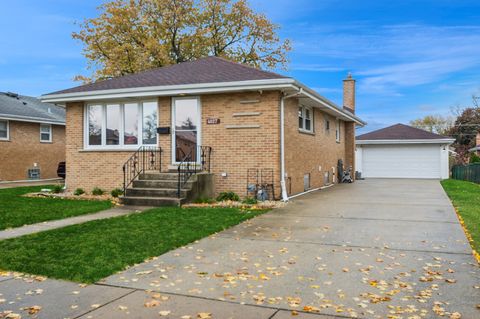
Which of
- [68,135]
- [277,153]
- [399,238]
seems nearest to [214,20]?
[68,135]

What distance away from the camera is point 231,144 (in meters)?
12.7

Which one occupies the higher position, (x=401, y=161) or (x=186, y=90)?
(x=186, y=90)

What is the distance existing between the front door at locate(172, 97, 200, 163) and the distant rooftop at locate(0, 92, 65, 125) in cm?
1256

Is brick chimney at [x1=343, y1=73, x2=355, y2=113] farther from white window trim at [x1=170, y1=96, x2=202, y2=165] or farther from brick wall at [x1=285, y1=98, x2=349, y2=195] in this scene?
white window trim at [x1=170, y1=96, x2=202, y2=165]

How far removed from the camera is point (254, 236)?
7480 millimetres

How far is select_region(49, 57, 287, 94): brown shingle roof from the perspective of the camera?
493 inches

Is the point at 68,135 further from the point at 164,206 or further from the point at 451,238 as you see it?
the point at 451,238

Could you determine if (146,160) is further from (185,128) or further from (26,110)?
(26,110)

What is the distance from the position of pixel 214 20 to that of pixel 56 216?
24596 mm

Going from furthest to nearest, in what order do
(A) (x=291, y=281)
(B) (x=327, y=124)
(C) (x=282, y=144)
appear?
(B) (x=327, y=124)
(C) (x=282, y=144)
(A) (x=291, y=281)

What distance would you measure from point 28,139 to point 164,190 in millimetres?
15284

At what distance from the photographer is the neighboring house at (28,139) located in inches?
866

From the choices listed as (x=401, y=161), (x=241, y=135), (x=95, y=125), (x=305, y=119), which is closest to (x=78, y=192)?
(x=95, y=125)

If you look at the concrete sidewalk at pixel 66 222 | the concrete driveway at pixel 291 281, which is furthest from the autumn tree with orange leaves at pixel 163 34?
the concrete driveway at pixel 291 281
